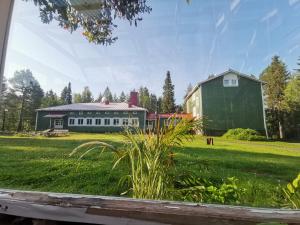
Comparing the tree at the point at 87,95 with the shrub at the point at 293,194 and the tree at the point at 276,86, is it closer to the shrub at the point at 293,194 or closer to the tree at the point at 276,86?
the tree at the point at 276,86

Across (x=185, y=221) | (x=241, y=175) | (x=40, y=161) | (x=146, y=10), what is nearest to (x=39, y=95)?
(x=40, y=161)

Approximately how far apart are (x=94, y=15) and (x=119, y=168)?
4.19 feet

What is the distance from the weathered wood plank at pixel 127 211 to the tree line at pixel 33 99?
2.66 ft

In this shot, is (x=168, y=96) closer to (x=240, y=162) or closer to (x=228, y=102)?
(x=228, y=102)

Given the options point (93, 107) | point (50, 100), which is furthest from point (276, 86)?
point (50, 100)

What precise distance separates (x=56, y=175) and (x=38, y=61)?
0.96 m

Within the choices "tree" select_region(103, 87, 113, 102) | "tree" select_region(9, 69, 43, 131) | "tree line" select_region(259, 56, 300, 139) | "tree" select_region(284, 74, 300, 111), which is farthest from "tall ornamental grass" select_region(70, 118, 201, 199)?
"tree" select_region(9, 69, 43, 131)

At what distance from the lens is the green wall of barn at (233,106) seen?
1699 mm

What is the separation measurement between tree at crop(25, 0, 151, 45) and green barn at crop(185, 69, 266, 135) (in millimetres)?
798

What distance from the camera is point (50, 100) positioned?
1990 millimetres

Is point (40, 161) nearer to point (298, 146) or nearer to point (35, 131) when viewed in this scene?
point (35, 131)

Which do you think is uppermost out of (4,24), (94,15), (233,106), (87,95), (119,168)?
(94,15)

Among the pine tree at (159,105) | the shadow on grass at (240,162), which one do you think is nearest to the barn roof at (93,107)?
the pine tree at (159,105)

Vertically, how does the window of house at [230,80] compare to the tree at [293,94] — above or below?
above
